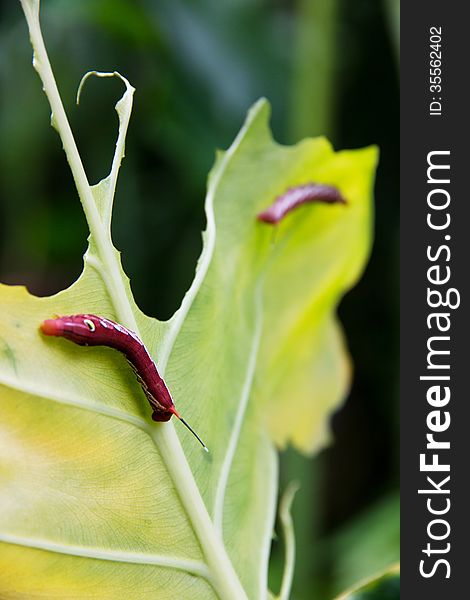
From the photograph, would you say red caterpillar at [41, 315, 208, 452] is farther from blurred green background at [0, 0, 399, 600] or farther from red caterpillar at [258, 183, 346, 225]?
blurred green background at [0, 0, 399, 600]

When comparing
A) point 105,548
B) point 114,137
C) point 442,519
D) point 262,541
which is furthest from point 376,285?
point 105,548

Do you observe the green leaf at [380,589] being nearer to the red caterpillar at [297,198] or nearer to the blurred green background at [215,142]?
the red caterpillar at [297,198]

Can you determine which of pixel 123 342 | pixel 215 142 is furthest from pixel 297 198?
pixel 215 142

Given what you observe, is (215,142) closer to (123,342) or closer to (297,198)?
(297,198)

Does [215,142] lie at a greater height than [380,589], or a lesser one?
Result: greater

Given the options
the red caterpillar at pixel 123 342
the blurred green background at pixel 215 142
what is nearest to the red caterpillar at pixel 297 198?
the red caterpillar at pixel 123 342

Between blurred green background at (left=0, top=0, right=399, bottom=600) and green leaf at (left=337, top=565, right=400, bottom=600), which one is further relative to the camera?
blurred green background at (left=0, top=0, right=399, bottom=600)

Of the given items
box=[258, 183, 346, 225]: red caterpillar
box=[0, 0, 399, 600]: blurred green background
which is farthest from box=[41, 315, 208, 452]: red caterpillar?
box=[0, 0, 399, 600]: blurred green background
